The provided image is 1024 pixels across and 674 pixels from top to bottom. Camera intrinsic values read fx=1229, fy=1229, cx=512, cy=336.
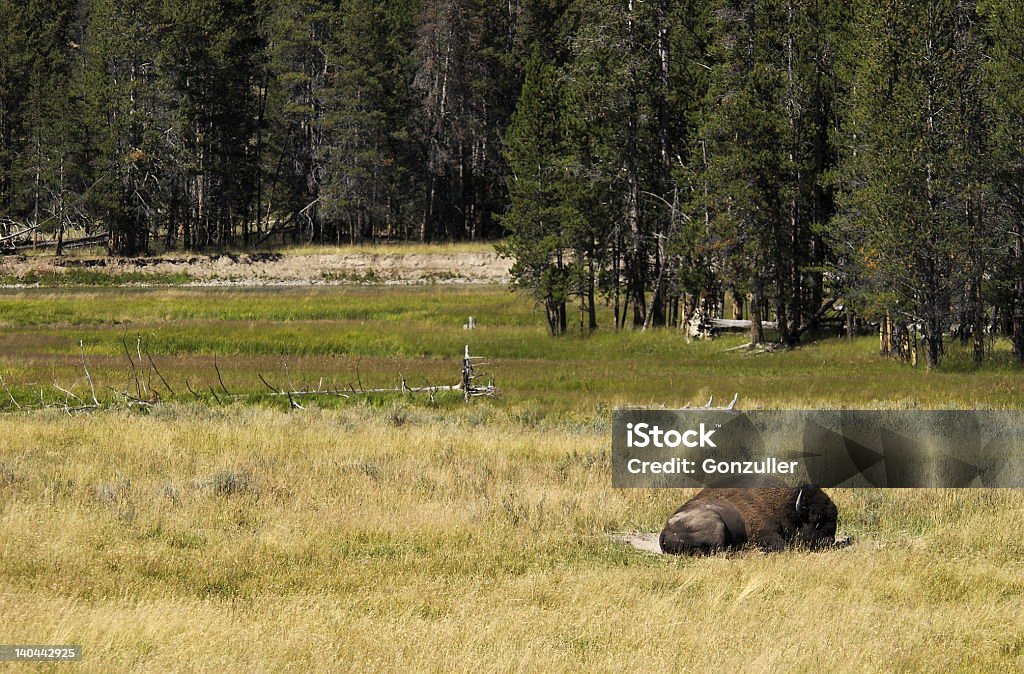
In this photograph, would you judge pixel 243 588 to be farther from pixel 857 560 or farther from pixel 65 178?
pixel 65 178

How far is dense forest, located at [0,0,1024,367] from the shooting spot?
1339 inches

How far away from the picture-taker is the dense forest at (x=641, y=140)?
34.0m

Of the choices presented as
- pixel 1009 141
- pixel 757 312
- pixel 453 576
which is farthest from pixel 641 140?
pixel 453 576

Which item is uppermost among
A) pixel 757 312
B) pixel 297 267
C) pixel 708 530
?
pixel 297 267

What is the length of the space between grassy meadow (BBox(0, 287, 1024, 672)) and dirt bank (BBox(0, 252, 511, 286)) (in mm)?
47000

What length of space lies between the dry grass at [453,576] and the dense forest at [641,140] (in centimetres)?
357

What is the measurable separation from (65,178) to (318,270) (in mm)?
17262

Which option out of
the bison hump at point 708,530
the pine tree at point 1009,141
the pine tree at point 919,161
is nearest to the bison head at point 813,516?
the bison hump at point 708,530

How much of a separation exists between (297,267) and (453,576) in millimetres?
65968

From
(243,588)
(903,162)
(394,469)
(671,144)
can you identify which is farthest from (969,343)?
(243,588)

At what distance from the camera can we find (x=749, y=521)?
40.0ft

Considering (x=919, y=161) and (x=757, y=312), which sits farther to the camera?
(x=757, y=312)

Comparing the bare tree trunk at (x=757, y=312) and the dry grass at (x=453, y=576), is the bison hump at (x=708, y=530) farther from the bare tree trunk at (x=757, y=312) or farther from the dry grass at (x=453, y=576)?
the bare tree trunk at (x=757, y=312)

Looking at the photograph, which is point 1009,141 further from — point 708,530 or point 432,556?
point 432,556
